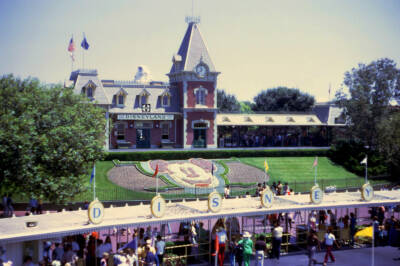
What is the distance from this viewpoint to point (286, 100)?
8731 cm

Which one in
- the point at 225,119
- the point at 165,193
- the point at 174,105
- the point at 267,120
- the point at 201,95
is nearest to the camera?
the point at 165,193

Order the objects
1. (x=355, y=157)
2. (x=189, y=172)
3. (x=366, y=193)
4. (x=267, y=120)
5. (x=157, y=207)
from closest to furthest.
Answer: (x=157, y=207) < (x=366, y=193) < (x=189, y=172) < (x=355, y=157) < (x=267, y=120)

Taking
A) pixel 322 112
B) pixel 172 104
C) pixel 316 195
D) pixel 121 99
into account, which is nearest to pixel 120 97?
pixel 121 99

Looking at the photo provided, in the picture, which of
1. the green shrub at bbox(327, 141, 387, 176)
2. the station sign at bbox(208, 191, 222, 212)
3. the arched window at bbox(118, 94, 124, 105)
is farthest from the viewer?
the arched window at bbox(118, 94, 124, 105)

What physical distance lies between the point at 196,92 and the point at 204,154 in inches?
315

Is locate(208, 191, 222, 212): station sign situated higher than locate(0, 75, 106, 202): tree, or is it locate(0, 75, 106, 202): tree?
locate(0, 75, 106, 202): tree

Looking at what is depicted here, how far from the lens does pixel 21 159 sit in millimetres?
24266

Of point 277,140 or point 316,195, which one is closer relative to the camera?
point 316,195

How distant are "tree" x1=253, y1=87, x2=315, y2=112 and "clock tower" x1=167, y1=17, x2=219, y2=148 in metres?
37.1

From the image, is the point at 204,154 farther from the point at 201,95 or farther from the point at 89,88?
the point at 89,88

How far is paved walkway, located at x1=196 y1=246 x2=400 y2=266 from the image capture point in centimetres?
1956

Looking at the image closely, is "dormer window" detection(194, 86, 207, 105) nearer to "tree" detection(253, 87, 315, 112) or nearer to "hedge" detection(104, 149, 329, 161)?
"hedge" detection(104, 149, 329, 161)

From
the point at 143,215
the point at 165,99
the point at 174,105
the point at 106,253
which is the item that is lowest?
the point at 106,253

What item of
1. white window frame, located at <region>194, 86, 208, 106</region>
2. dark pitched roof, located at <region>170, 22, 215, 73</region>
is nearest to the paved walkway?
white window frame, located at <region>194, 86, 208, 106</region>
